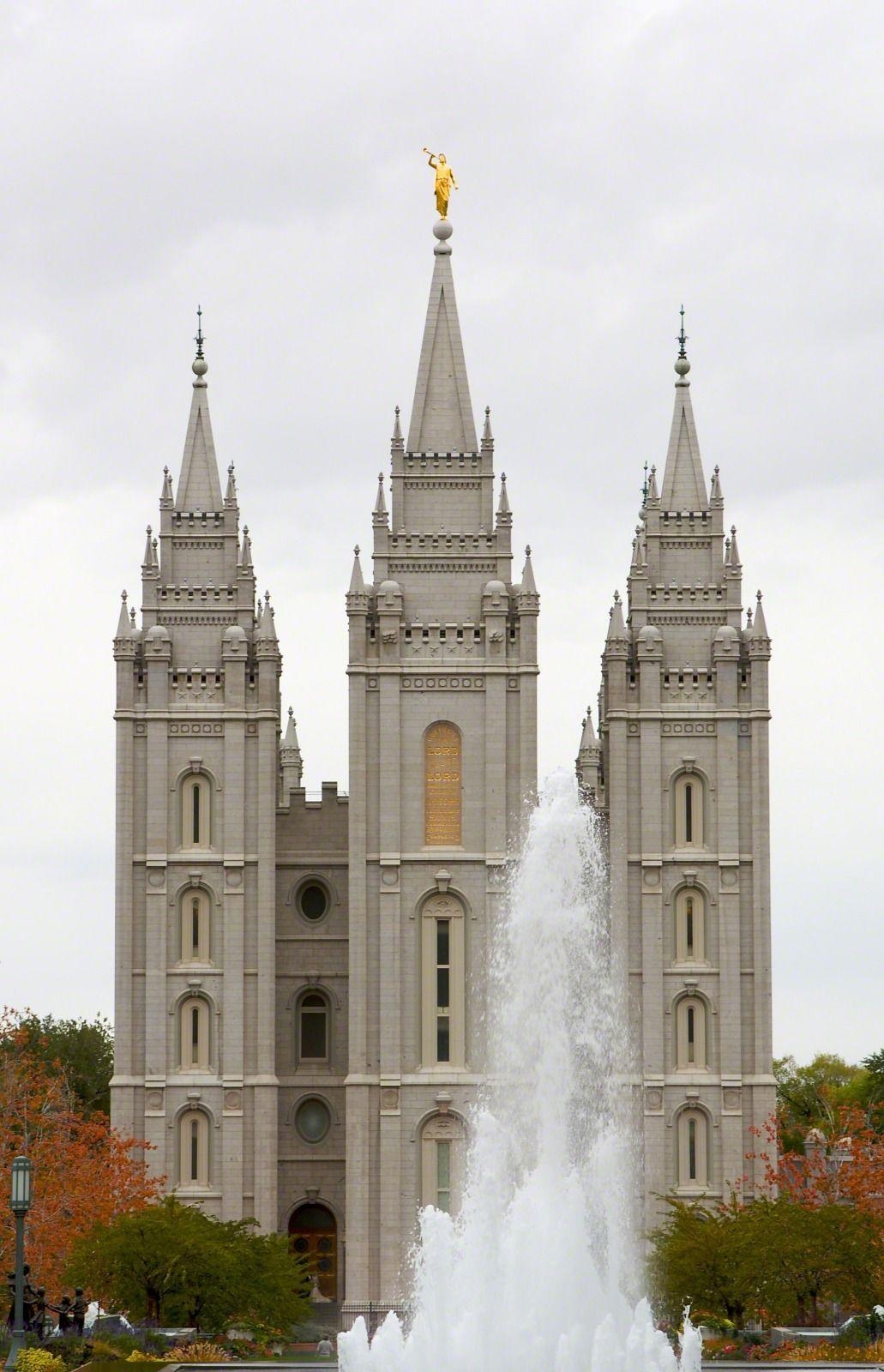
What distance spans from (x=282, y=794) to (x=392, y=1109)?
1030 centimetres

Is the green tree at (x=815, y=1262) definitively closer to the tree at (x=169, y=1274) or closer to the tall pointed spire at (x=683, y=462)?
the tree at (x=169, y=1274)

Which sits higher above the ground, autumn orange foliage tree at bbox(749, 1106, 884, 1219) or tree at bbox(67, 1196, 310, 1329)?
autumn orange foliage tree at bbox(749, 1106, 884, 1219)

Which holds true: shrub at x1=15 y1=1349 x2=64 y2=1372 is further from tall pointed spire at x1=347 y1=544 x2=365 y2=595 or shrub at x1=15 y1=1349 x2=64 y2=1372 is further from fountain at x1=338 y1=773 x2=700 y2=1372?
tall pointed spire at x1=347 y1=544 x2=365 y2=595

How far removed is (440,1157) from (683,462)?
20.1 meters

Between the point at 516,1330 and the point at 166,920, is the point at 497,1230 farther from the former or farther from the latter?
the point at 166,920

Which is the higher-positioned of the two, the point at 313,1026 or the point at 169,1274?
the point at 313,1026

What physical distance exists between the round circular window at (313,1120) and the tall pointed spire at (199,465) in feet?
53.6

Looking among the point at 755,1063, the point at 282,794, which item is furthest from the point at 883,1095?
the point at 282,794

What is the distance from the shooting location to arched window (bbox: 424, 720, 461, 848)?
81.1 m

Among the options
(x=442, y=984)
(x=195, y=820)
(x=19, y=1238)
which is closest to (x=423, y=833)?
(x=442, y=984)

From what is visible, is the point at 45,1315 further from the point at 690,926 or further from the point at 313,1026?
the point at 690,926

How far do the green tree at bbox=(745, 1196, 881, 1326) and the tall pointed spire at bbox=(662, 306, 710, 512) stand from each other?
2515 centimetres

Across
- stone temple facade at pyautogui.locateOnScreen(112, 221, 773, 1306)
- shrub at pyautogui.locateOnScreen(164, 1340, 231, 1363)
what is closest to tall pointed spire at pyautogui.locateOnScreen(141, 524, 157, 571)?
stone temple facade at pyautogui.locateOnScreen(112, 221, 773, 1306)

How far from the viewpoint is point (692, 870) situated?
81000mm
